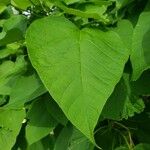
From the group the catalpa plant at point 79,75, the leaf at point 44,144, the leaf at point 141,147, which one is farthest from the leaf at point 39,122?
the leaf at point 141,147

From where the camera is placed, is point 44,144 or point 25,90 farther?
point 44,144

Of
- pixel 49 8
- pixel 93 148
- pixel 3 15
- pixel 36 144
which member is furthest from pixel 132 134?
pixel 3 15

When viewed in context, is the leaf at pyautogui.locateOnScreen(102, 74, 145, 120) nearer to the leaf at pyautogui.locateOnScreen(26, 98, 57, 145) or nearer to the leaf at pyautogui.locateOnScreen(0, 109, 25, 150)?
the leaf at pyautogui.locateOnScreen(26, 98, 57, 145)

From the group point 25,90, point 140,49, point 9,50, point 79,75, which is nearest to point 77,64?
point 79,75

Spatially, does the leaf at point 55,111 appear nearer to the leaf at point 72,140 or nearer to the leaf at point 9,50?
the leaf at point 72,140

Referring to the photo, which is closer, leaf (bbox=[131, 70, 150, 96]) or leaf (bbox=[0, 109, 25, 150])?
leaf (bbox=[131, 70, 150, 96])

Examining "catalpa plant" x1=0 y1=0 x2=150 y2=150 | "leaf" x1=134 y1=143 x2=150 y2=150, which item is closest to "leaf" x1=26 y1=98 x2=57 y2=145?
"catalpa plant" x1=0 y1=0 x2=150 y2=150

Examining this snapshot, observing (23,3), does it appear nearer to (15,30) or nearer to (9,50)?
(15,30)
